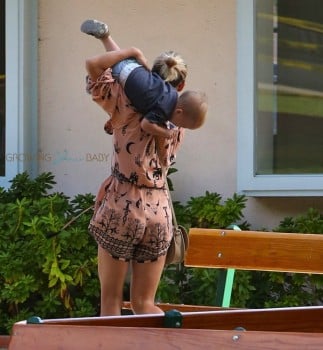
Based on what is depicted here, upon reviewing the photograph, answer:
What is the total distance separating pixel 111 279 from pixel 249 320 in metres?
1.15

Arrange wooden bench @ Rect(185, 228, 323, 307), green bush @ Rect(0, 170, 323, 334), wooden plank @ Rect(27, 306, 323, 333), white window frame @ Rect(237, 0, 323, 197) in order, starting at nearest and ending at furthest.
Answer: wooden plank @ Rect(27, 306, 323, 333) → wooden bench @ Rect(185, 228, 323, 307) → green bush @ Rect(0, 170, 323, 334) → white window frame @ Rect(237, 0, 323, 197)

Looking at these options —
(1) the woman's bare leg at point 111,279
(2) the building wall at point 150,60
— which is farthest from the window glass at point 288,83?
(1) the woman's bare leg at point 111,279

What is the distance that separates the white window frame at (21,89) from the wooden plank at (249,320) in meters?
4.10

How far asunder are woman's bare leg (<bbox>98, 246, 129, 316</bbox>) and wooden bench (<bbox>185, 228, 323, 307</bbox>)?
2.28 ft

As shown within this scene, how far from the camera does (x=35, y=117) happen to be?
686 centimetres

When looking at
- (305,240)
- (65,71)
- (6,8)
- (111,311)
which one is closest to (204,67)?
(65,71)

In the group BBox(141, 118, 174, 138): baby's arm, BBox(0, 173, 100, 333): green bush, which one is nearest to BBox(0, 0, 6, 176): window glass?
BBox(0, 173, 100, 333): green bush

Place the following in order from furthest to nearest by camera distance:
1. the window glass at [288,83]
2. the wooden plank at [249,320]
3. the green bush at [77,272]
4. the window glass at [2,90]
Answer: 1. the window glass at [2,90]
2. the window glass at [288,83]
3. the green bush at [77,272]
4. the wooden plank at [249,320]

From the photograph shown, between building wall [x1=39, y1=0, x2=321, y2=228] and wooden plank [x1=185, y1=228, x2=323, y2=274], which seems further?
building wall [x1=39, y1=0, x2=321, y2=228]

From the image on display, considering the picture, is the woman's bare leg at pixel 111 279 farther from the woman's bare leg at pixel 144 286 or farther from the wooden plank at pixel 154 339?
the wooden plank at pixel 154 339

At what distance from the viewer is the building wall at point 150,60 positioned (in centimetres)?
648

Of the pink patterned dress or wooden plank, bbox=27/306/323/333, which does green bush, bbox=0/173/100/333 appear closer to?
the pink patterned dress

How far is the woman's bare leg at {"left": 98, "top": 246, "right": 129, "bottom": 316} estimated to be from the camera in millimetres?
3902

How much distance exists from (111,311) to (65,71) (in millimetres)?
3186
